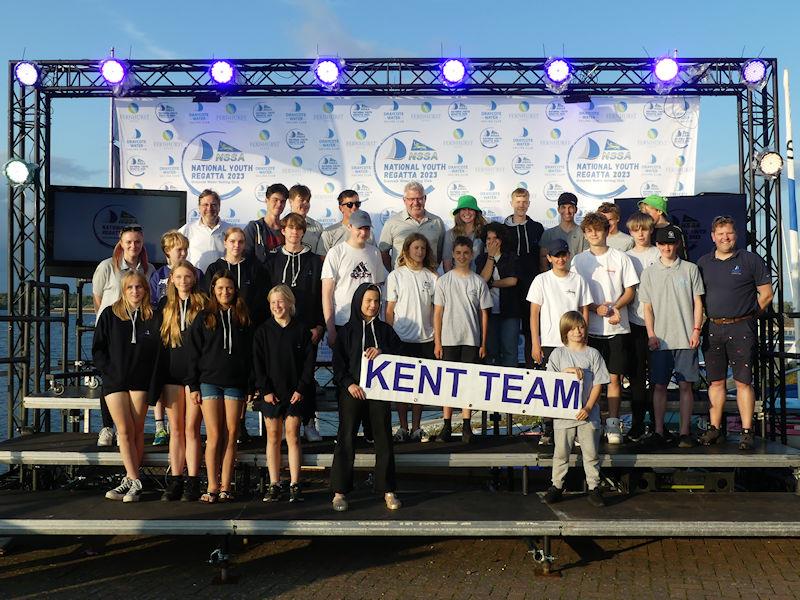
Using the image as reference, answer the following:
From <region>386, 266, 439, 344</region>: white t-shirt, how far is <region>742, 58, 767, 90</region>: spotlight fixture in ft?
14.8

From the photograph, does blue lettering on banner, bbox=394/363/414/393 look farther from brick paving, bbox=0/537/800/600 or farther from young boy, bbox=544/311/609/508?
brick paving, bbox=0/537/800/600

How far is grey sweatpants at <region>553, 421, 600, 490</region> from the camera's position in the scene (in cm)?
510

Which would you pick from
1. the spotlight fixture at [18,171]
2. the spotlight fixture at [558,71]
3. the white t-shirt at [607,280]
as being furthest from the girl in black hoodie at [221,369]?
the spotlight fixture at [558,71]

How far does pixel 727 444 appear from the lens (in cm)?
589

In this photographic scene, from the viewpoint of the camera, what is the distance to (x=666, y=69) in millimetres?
7977

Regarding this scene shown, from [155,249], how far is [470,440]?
463 cm

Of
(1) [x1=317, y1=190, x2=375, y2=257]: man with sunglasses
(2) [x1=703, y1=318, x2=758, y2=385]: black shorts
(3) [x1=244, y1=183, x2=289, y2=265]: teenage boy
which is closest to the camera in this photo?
(2) [x1=703, y1=318, x2=758, y2=385]: black shorts

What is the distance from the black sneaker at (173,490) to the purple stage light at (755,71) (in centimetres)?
686

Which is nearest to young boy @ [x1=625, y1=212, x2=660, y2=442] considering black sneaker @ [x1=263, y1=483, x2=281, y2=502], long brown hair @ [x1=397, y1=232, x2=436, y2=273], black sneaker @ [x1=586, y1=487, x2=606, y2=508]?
black sneaker @ [x1=586, y1=487, x2=606, y2=508]

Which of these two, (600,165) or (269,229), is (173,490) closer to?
(269,229)

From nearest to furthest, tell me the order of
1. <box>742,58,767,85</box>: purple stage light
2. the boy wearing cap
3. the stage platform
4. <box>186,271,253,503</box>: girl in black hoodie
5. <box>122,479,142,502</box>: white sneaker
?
1. the stage platform
2. <box>186,271,253,503</box>: girl in black hoodie
3. <box>122,479,142,502</box>: white sneaker
4. the boy wearing cap
5. <box>742,58,767,85</box>: purple stage light

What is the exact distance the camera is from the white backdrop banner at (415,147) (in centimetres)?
838

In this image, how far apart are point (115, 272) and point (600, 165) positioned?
5.35 meters

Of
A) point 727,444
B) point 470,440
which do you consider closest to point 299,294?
point 470,440
